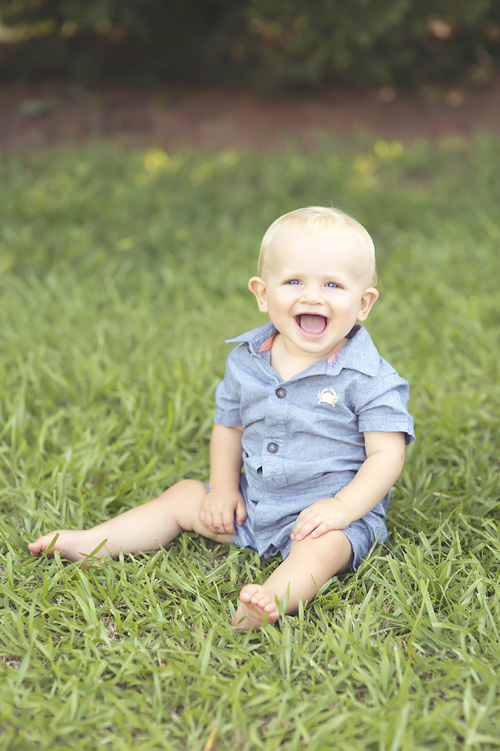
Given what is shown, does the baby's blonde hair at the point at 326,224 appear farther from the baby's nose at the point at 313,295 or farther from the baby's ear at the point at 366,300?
the baby's nose at the point at 313,295

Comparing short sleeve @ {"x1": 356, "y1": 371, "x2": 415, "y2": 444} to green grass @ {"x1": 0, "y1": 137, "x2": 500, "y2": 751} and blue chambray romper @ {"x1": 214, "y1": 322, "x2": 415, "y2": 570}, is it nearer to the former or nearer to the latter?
blue chambray romper @ {"x1": 214, "y1": 322, "x2": 415, "y2": 570}

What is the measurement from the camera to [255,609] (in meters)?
1.69

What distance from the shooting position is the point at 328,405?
1.92 meters

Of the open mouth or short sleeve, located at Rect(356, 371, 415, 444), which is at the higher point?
the open mouth

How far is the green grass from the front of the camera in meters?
1.52

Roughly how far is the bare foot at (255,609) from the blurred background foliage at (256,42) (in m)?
4.50

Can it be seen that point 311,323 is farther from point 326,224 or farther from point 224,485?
point 224,485

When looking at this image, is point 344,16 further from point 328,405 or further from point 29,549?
point 29,549

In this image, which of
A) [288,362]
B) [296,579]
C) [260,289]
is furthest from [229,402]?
[296,579]

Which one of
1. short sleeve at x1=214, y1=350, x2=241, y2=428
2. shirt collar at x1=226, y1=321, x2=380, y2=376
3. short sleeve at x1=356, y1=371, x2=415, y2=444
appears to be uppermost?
shirt collar at x1=226, y1=321, x2=380, y2=376

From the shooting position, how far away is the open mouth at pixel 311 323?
6.22ft

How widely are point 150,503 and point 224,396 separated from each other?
35cm

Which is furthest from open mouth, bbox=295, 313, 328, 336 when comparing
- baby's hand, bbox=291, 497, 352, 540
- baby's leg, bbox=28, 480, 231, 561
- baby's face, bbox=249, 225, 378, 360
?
baby's leg, bbox=28, 480, 231, 561

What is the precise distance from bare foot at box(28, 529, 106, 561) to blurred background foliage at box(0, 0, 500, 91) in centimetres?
431
